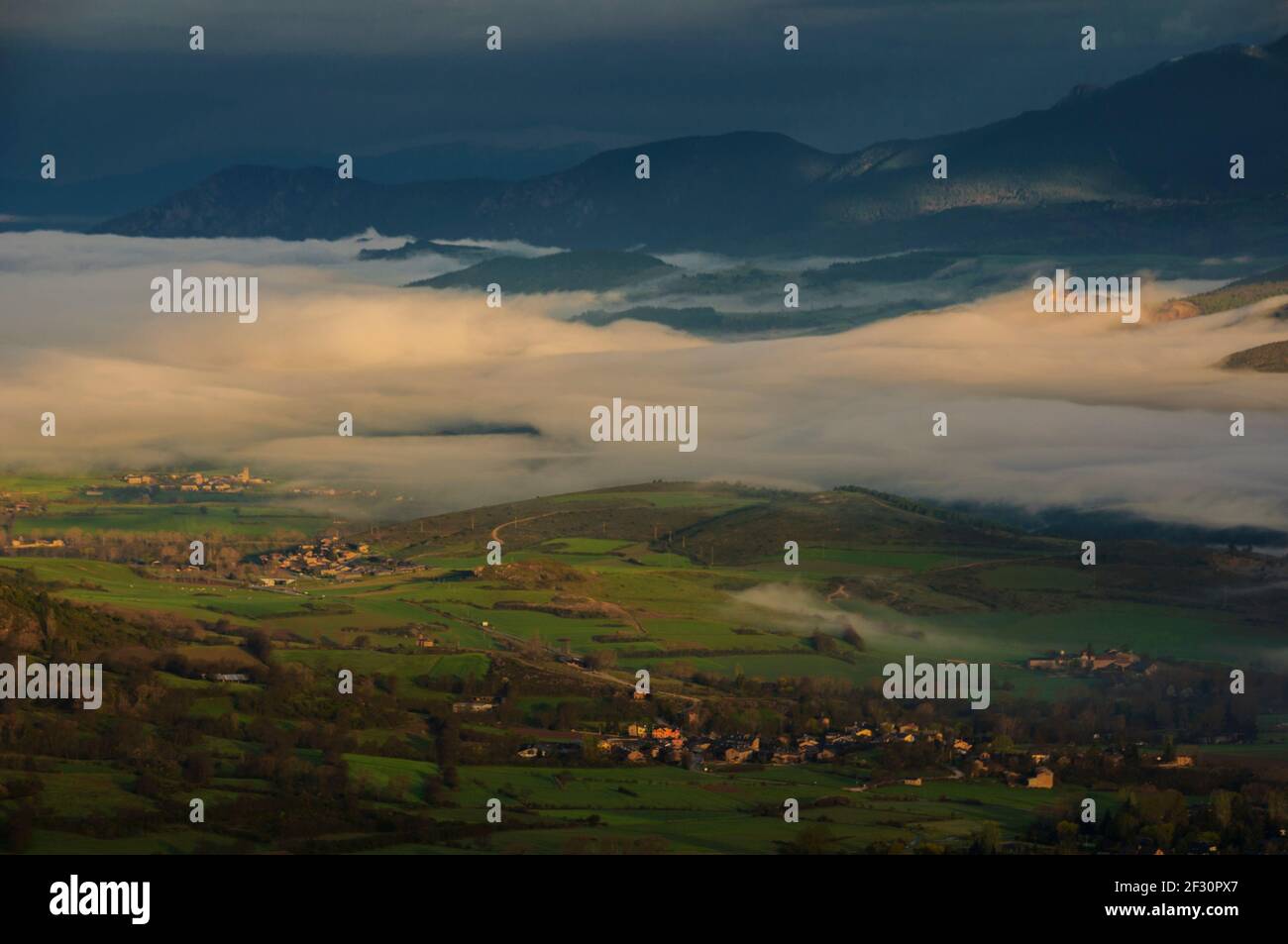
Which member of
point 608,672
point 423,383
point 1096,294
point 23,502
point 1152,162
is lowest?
point 608,672

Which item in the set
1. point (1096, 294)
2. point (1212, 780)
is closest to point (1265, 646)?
point (1212, 780)

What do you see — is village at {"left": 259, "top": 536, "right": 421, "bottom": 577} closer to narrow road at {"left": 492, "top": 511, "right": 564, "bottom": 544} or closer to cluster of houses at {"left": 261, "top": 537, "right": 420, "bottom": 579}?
cluster of houses at {"left": 261, "top": 537, "right": 420, "bottom": 579}

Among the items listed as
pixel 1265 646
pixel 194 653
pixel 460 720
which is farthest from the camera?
pixel 1265 646

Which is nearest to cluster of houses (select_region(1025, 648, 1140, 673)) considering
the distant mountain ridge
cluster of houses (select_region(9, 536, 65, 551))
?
cluster of houses (select_region(9, 536, 65, 551))

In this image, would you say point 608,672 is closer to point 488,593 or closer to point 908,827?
point 488,593

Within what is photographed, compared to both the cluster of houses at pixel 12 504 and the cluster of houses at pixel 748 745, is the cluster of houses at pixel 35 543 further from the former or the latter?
the cluster of houses at pixel 748 745

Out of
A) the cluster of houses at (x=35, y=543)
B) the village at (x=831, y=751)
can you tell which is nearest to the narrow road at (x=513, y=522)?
the cluster of houses at (x=35, y=543)
